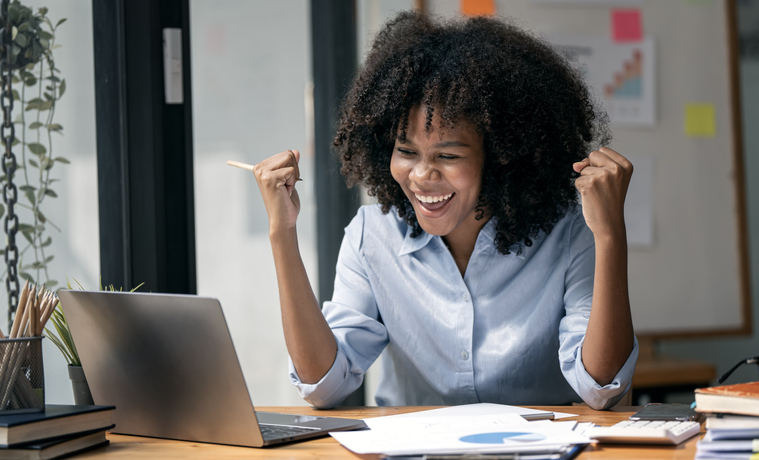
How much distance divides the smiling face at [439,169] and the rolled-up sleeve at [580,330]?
22cm

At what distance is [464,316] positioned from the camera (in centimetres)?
137

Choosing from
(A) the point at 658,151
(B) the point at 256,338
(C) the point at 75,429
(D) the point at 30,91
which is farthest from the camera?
(A) the point at 658,151

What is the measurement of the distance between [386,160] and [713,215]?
1.77 meters

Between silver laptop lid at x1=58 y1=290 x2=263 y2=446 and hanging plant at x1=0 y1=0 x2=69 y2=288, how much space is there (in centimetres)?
35

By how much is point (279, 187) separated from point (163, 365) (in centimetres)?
40

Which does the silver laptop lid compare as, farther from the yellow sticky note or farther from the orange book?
the yellow sticky note

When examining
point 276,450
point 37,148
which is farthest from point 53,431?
point 37,148

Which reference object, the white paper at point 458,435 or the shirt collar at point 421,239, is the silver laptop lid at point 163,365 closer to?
the white paper at point 458,435

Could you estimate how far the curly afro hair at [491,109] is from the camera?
1.33 meters

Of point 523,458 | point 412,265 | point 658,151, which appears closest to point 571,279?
point 412,265

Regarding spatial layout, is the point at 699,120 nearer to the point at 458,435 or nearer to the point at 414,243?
the point at 414,243

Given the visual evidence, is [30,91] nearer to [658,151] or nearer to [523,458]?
[523,458]

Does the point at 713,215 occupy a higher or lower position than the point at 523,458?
higher

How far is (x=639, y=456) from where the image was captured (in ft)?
2.75
